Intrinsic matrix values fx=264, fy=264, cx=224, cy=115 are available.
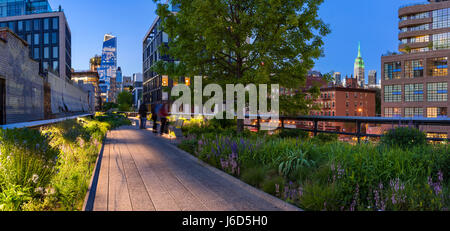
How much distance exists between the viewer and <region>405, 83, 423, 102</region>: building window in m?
70.6

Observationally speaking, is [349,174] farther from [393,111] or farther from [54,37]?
[393,111]

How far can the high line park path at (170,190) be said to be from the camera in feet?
13.8

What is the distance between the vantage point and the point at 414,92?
236 feet

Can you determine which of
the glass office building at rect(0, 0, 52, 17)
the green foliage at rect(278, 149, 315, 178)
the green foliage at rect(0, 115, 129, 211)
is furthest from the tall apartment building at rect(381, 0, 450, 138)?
the glass office building at rect(0, 0, 52, 17)

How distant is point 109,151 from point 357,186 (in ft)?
28.9

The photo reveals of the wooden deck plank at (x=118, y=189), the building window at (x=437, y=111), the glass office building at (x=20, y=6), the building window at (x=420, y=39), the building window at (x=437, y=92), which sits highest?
the glass office building at (x=20, y=6)

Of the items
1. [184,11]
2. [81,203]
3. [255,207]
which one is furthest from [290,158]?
[184,11]

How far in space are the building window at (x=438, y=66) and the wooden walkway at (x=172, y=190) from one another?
83.6 metres

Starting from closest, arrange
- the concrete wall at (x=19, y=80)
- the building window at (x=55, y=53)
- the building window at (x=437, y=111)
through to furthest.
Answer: the concrete wall at (x=19, y=80)
the building window at (x=437, y=111)
the building window at (x=55, y=53)

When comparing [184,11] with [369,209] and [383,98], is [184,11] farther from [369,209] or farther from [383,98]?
[383,98]

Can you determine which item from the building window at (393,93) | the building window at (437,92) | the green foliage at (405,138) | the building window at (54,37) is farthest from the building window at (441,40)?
the building window at (54,37)

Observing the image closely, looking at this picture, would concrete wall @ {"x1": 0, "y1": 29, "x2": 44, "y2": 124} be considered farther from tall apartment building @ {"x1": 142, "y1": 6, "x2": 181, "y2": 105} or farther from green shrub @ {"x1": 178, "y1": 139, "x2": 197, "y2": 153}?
tall apartment building @ {"x1": 142, "y1": 6, "x2": 181, "y2": 105}

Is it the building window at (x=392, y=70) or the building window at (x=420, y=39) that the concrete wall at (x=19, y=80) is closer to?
the building window at (x=392, y=70)

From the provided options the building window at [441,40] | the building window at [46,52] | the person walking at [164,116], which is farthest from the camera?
the building window at [441,40]
